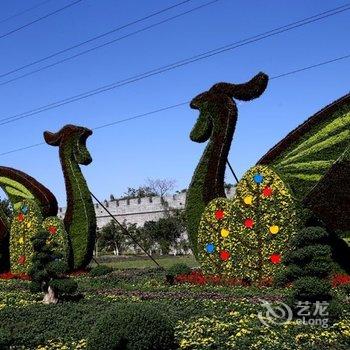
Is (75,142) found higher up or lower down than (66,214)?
higher up

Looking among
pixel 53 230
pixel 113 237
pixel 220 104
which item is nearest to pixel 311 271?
pixel 220 104

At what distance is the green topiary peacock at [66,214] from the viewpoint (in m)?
19.4

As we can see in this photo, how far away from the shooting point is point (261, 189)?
14.8 m

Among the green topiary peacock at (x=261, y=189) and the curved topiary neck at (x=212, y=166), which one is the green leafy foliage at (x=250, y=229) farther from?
the curved topiary neck at (x=212, y=166)

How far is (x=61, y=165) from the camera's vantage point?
20.0m

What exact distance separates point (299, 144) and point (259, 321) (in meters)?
7.05

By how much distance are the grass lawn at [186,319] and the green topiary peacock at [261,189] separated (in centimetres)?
139

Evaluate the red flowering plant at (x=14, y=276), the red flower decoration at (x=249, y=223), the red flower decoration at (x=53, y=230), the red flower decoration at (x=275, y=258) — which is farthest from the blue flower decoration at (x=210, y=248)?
the red flowering plant at (x=14, y=276)

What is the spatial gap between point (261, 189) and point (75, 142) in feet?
26.4

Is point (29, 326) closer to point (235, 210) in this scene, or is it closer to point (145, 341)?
point (145, 341)

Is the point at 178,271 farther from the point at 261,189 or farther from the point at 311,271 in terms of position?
the point at 311,271

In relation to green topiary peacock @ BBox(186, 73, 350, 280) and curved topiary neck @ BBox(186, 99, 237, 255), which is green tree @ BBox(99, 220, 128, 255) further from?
green topiary peacock @ BBox(186, 73, 350, 280)

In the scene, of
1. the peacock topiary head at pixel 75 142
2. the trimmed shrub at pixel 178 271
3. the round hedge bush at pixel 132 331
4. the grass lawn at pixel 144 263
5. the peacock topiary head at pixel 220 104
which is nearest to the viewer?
the round hedge bush at pixel 132 331

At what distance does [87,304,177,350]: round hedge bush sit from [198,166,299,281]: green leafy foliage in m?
7.57
